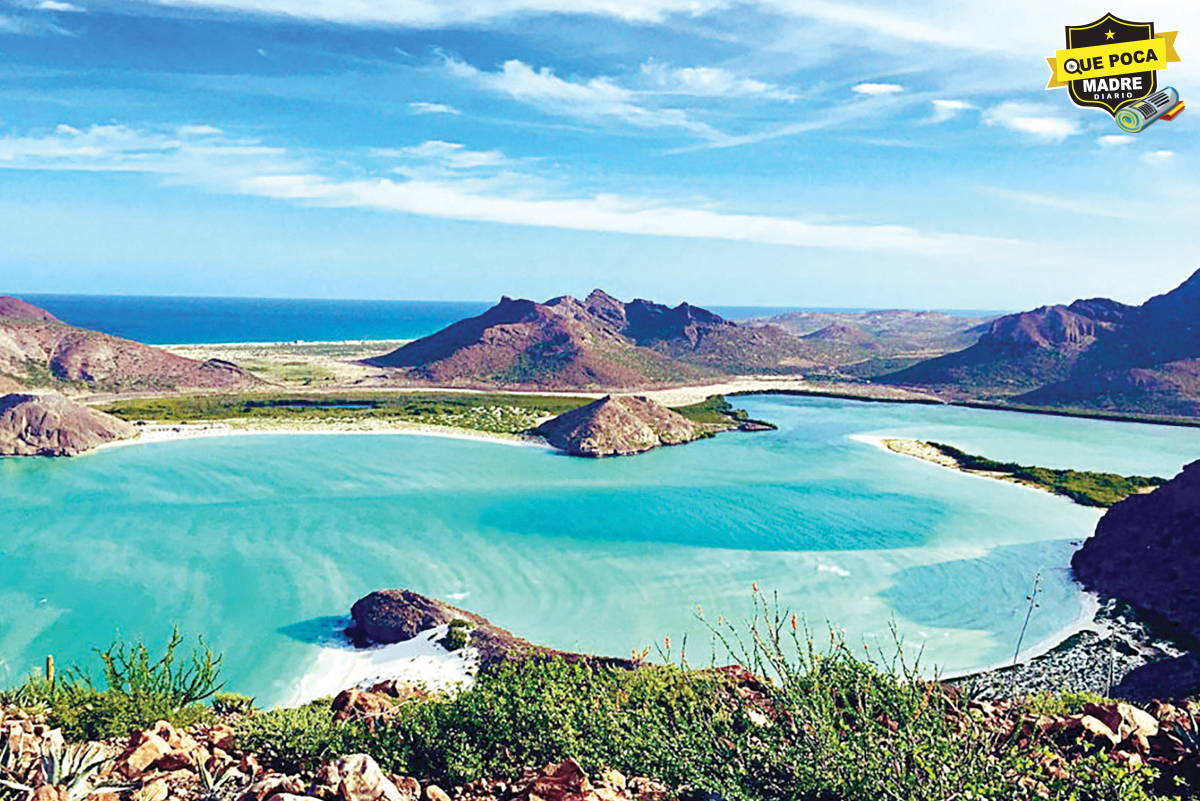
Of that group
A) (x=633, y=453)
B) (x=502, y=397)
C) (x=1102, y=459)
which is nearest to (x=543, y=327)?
(x=502, y=397)

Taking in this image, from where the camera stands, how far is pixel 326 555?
31891 millimetres

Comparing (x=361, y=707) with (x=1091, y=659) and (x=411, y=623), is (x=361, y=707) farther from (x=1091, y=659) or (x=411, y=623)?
(x=1091, y=659)

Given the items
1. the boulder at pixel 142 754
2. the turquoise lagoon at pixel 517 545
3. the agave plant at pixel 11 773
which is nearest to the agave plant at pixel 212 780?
the boulder at pixel 142 754

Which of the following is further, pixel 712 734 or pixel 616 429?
pixel 616 429

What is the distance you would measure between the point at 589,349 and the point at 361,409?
41.5 meters

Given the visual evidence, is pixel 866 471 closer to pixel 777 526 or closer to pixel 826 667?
pixel 777 526

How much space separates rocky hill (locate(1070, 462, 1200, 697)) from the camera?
2553 cm

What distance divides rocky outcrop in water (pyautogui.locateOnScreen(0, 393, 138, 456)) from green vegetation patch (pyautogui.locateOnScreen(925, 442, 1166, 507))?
66.0 metres

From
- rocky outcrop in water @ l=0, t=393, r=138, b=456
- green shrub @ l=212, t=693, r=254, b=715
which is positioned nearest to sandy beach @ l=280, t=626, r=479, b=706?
green shrub @ l=212, t=693, r=254, b=715

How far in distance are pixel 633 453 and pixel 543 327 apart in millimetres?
57424

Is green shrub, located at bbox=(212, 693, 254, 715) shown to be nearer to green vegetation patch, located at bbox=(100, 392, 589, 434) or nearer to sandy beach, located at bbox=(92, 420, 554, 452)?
sandy beach, located at bbox=(92, 420, 554, 452)

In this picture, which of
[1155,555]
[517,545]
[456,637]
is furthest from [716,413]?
[456,637]

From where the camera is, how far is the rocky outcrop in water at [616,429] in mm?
57500

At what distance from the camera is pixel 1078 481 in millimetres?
47656
